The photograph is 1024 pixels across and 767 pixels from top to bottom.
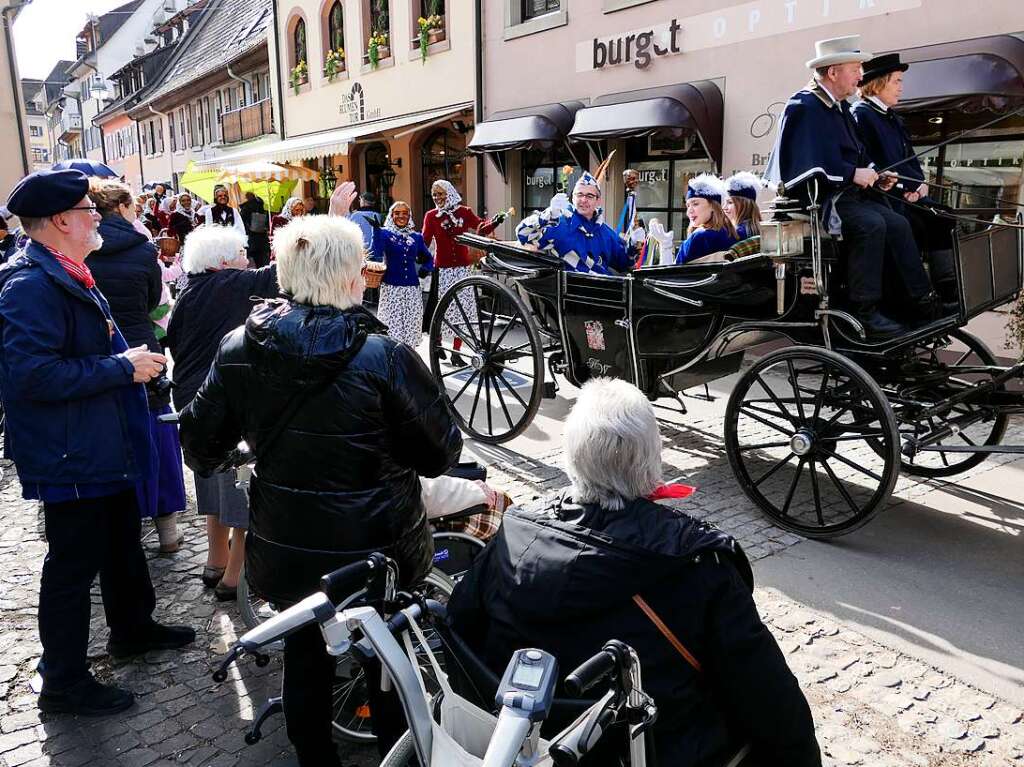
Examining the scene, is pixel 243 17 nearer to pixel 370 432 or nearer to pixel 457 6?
pixel 457 6

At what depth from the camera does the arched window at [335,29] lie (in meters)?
17.6

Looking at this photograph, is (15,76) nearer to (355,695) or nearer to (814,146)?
(814,146)

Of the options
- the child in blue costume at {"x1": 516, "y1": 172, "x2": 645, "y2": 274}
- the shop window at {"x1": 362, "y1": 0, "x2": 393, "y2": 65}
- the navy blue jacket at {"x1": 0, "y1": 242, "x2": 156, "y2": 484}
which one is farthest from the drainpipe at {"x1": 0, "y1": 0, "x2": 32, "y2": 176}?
the navy blue jacket at {"x1": 0, "y1": 242, "x2": 156, "y2": 484}

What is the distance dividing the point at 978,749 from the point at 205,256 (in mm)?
3539

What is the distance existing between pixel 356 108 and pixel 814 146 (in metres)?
14.5

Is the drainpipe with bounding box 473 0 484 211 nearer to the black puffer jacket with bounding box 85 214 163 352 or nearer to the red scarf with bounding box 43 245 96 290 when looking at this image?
the black puffer jacket with bounding box 85 214 163 352

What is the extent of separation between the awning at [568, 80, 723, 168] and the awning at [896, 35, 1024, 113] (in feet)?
8.06

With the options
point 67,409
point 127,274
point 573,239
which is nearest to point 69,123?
point 573,239

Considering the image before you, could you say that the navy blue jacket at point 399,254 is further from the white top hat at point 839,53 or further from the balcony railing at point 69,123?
the balcony railing at point 69,123

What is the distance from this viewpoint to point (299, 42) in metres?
19.6

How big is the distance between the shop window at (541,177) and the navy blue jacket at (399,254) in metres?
4.05

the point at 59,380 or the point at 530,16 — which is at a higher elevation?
the point at 530,16

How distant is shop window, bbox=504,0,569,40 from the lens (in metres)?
11.4

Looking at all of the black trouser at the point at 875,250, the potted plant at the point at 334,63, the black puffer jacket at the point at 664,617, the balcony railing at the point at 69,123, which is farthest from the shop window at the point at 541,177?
the balcony railing at the point at 69,123
